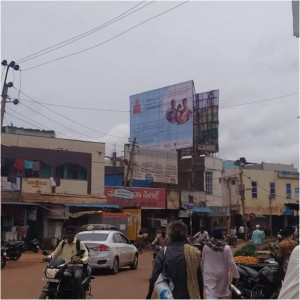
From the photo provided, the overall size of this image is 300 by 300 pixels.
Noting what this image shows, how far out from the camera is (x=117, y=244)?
16.4 metres

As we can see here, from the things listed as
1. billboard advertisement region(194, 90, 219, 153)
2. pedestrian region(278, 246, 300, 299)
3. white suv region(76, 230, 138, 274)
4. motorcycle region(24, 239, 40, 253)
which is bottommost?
motorcycle region(24, 239, 40, 253)

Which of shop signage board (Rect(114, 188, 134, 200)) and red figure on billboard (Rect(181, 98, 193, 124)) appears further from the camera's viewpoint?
red figure on billboard (Rect(181, 98, 193, 124))

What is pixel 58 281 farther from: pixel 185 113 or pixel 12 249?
pixel 185 113

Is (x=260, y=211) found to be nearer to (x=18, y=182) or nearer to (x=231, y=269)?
(x=18, y=182)

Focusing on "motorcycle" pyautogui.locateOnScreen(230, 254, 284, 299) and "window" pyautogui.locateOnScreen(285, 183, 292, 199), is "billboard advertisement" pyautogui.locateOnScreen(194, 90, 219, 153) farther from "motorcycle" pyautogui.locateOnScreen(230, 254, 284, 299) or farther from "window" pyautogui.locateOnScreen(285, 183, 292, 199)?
"motorcycle" pyautogui.locateOnScreen(230, 254, 284, 299)

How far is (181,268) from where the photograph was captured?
18.1 ft

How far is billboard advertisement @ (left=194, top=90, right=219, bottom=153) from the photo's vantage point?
45.0 m

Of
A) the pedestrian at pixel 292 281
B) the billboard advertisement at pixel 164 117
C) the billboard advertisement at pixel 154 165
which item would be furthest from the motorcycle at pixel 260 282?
the billboard advertisement at pixel 164 117

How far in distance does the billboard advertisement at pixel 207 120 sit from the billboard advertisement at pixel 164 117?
1755 mm

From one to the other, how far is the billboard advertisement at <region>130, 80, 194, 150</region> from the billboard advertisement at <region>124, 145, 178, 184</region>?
1948mm

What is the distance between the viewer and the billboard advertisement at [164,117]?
44312 mm

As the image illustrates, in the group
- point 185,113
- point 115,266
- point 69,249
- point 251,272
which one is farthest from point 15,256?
point 185,113

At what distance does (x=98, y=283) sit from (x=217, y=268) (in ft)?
23.3

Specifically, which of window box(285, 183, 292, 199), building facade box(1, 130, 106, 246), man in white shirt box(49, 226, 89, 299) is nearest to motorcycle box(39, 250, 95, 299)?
man in white shirt box(49, 226, 89, 299)
